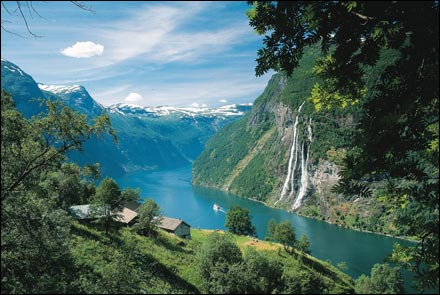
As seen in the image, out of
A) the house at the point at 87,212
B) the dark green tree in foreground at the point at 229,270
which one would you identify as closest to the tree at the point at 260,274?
the dark green tree in foreground at the point at 229,270

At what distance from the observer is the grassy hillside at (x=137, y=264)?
1739 centimetres

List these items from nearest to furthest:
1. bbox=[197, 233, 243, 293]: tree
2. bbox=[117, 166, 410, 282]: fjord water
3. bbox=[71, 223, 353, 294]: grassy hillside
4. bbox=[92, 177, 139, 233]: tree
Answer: bbox=[71, 223, 353, 294]: grassy hillside
bbox=[197, 233, 243, 293]: tree
bbox=[92, 177, 139, 233]: tree
bbox=[117, 166, 410, 282]: fjord water

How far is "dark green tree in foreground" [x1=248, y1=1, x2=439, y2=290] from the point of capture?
17.4ft

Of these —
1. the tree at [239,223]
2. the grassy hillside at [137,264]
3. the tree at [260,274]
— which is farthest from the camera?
the tree at [239,223]

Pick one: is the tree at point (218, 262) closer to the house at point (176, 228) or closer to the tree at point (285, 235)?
the house at point (176, 228)

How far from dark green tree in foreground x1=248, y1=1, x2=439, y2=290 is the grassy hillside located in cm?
1141

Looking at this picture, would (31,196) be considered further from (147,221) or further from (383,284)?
(383,284)

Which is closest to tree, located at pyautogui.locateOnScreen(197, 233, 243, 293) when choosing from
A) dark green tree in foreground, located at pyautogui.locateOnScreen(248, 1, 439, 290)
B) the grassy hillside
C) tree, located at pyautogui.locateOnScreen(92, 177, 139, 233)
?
the grassy hillside

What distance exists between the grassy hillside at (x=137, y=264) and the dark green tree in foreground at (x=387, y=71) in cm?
1141

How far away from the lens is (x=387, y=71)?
5992mm

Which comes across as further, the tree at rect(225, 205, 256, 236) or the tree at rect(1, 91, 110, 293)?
the tree at rect(225, 205, 256, 236)

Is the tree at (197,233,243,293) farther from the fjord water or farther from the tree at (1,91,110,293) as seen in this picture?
the fjord water

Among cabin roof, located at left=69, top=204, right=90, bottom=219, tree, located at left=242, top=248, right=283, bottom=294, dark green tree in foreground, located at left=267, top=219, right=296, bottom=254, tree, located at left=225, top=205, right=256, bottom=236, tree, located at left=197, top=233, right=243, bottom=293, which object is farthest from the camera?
tree, located at left=225, top=205, right=256, bottom=236

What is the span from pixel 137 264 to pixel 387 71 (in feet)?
116
